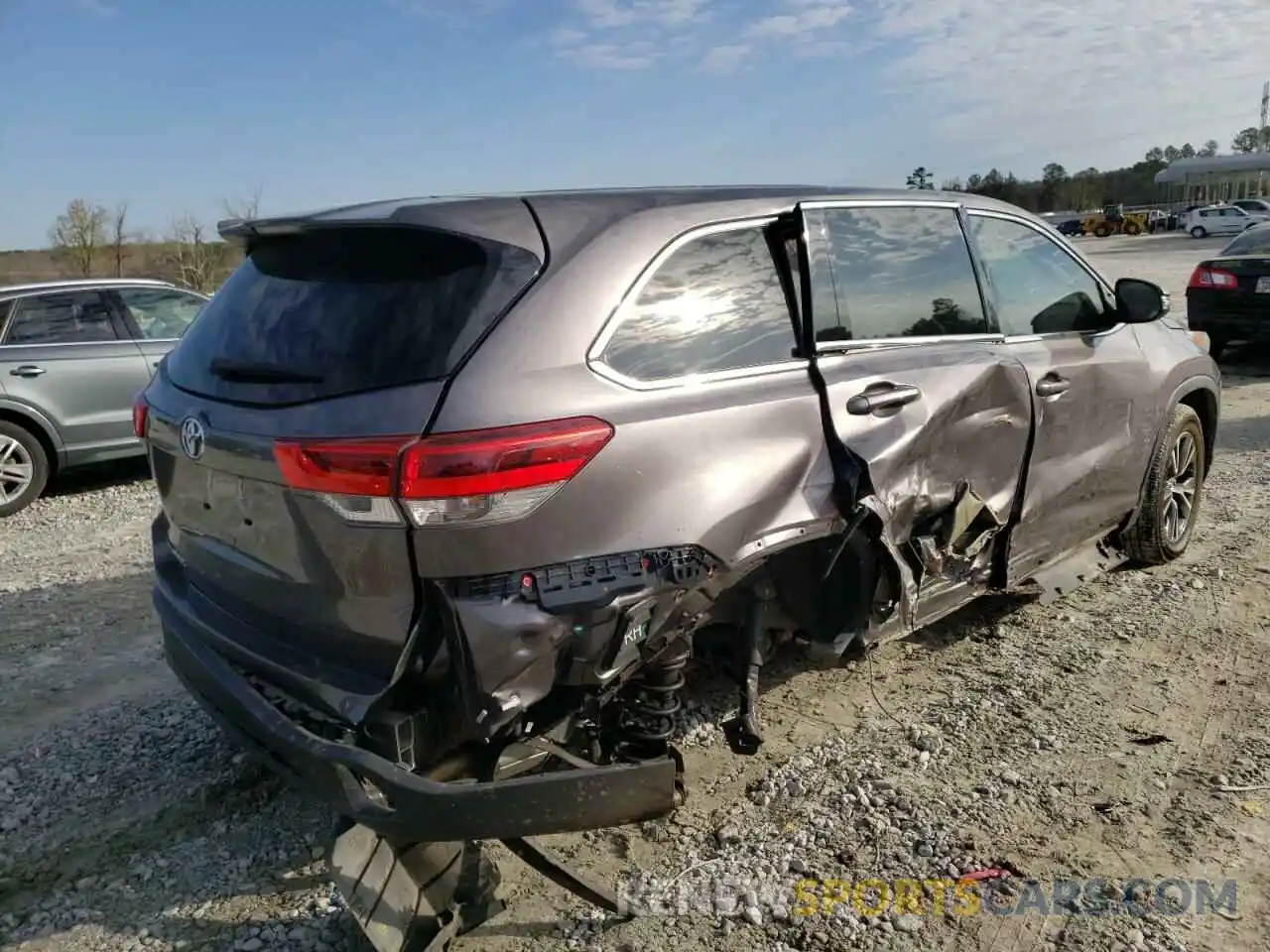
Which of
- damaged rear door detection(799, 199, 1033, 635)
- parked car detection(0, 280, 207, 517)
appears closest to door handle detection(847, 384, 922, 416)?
damaged rear door detection(799, 199, 1033, 635)

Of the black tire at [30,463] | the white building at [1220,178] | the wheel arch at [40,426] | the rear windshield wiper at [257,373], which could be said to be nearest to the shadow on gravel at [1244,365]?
the rear windshield wiper at [257,373]

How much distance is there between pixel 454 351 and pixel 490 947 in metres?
1.56

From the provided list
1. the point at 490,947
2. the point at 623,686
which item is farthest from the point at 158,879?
Result: the point at 623,686

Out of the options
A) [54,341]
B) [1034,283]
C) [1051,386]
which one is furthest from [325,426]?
[54,341]

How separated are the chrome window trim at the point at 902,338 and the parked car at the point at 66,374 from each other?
6416 mm

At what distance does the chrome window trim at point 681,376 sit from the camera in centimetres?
249

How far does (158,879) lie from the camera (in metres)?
2.88

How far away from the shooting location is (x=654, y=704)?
9.00 feet

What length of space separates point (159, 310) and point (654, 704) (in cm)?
719

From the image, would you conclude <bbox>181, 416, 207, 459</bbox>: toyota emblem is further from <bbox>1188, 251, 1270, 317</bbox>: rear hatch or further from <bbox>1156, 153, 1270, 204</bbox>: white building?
<bbox>1156, 153, 1270, 204</bbox>: white building

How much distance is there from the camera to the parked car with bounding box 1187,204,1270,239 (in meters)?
42.2

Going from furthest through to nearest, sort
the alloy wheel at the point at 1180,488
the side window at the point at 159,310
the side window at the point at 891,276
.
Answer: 1. the side window at the point at 159,310
2. the alloy wheel at the point at 1180,488
3. the side window at the point at 891,276

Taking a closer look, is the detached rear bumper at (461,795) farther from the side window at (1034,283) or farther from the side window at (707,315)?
the side window at (1034,283)

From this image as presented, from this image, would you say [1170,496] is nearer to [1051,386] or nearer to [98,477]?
[1051,386]
